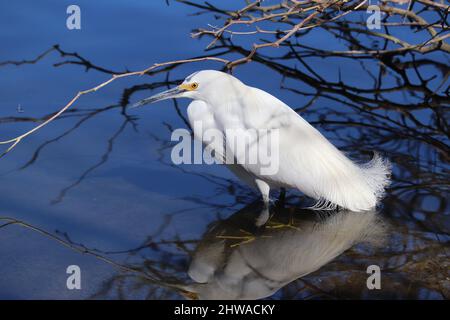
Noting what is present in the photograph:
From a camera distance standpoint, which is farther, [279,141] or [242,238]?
[279,141]

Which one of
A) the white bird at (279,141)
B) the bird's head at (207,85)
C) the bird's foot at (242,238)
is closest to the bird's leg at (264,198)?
the white bird at (279,141)

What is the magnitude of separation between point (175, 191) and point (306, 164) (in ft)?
2.09

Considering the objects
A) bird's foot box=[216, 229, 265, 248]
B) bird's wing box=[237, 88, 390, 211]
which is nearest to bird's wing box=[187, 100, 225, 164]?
bird's wing box=[237, 88, 390, 211]

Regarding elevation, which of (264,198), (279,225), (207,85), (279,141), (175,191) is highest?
(207,85)

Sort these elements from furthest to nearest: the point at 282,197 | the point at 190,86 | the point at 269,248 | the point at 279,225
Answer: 1. the point at 282,197
2. the point at 190,86
3. the point at 279,225
4. the point at 269,248

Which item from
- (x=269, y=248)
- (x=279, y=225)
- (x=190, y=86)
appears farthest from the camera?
(x=190, y=86)

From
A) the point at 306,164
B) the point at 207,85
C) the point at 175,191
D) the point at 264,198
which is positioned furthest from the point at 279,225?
the point at 207,85

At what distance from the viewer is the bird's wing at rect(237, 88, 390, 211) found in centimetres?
378

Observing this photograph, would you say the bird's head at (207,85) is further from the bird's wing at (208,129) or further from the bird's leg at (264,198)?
the bird's leg at (264,198)

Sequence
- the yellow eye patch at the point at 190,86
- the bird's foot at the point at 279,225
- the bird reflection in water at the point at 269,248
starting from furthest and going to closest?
the yellow eye patch at the point at 190,86
the bird's foot at the point at 279,225
the bird reflection in water at the point at 269,248

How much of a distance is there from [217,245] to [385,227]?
0.77 m

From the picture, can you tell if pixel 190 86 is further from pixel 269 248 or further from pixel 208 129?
pixel 269 248

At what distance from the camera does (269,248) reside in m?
3.58

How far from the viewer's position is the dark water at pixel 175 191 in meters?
3.32
